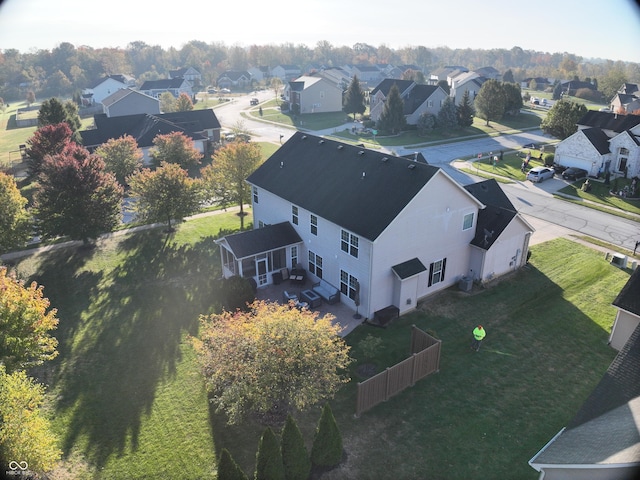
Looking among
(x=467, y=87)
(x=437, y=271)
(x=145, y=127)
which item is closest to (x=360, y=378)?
(x=437, y=271)

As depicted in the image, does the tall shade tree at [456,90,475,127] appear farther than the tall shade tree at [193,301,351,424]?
Yes

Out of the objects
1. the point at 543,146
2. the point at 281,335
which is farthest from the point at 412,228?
the point at 543,146

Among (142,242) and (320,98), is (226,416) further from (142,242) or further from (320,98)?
(320,98)

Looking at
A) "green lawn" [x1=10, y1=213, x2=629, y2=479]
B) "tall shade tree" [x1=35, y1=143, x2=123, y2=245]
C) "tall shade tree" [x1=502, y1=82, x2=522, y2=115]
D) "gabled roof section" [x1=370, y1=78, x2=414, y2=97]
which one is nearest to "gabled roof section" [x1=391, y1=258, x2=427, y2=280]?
"green lawn" [x1=10, y1=213, x2=629, y2=479]

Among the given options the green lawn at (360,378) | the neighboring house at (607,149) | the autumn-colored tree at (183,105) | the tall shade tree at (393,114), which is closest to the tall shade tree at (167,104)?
the autumn-colored tree at (183,105)

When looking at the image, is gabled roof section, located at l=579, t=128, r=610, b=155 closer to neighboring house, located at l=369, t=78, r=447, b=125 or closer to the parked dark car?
the parked dark car

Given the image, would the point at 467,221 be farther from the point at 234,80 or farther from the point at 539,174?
the point at 234,80
